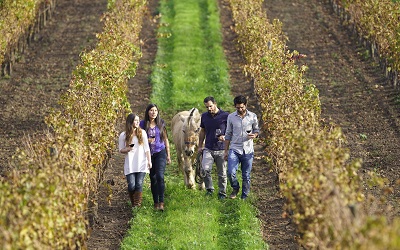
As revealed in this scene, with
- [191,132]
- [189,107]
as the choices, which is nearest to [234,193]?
[191,132]

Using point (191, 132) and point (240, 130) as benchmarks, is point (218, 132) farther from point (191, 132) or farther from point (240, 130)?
point (191, 132)

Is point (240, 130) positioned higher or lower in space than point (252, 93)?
lower

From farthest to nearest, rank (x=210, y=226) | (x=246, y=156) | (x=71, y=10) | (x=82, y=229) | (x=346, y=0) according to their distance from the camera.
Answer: (x=71, y=10) < (x=346, y=0) < (x=246, y=156) < (x=210, y=226) < (x=82, y=229)

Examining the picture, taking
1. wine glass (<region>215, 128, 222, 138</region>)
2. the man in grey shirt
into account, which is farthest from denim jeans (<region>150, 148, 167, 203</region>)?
the man in grey shirt

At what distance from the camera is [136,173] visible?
1608 cm

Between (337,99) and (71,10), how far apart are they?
16511 millimetres

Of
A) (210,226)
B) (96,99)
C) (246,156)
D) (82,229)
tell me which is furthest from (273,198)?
(82,229)

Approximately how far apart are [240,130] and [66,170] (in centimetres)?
484

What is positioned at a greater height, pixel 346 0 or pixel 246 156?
pixel 346 0

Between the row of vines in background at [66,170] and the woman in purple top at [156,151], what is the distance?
2.95ft

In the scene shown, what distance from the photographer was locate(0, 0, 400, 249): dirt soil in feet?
55.5

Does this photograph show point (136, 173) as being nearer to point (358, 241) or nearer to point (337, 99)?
point (358, 241)

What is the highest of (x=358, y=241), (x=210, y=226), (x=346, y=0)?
(x=346, y=0)

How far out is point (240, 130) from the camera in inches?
644
